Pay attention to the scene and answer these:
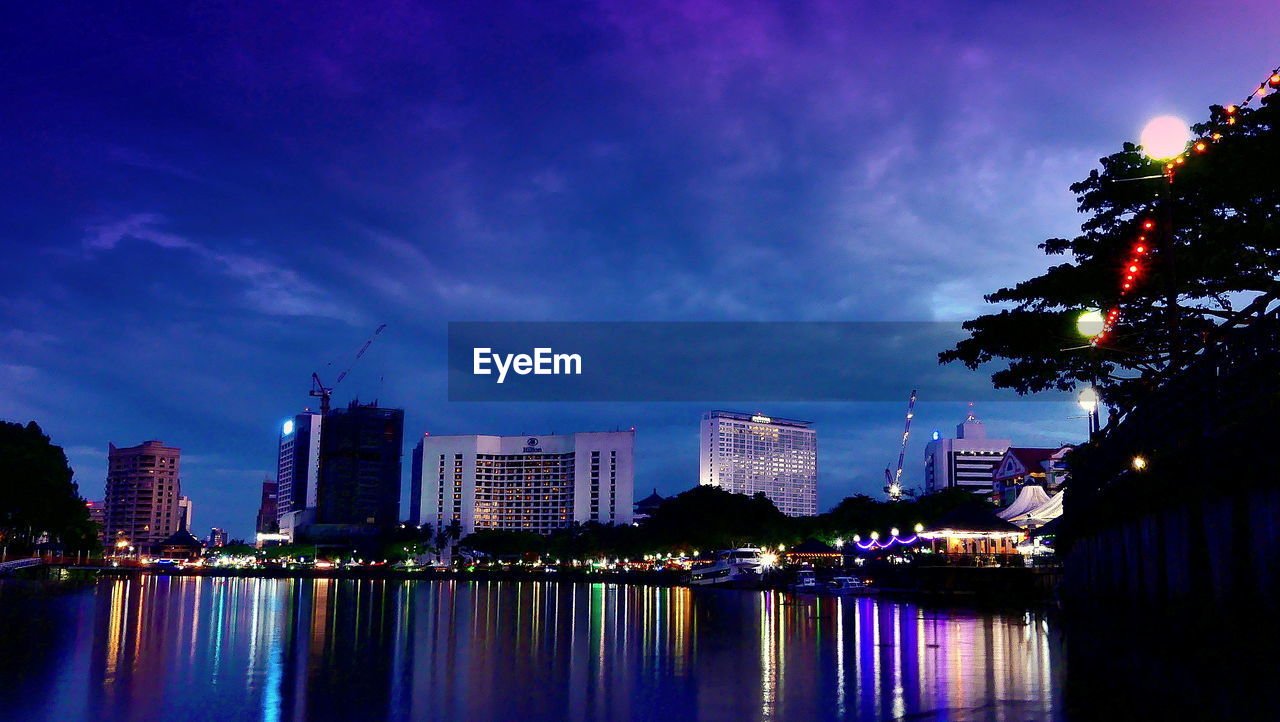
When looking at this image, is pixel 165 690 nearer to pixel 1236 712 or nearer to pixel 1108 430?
pixel 1236 712

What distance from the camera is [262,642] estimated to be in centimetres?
2578

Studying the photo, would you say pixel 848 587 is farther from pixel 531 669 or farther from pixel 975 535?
pixel 531 669

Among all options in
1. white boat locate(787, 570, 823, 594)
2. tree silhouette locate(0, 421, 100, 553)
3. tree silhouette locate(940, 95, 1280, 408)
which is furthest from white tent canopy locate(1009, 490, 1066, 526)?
tree silhouette locate(0, 421, 100, 553)

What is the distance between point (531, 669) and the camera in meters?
19.9

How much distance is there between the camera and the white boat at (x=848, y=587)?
210ft

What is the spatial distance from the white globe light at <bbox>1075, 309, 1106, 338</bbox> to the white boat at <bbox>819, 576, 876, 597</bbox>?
40.1 m

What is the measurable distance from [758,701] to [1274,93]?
15128 millimetres

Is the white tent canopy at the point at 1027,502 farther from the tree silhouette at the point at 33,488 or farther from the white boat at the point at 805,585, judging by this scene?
the tree silhouette at the point at 33,488

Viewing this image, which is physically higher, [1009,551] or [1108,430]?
[1108,430]

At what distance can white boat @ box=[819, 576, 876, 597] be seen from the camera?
6406 centimetres

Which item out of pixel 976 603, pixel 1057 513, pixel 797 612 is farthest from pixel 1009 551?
pixel 797 612

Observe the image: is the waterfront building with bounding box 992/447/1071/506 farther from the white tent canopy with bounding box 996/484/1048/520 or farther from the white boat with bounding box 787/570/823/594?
the white tent canopy with bounding box 996/484/1048/520

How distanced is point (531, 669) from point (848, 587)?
52.2 meters

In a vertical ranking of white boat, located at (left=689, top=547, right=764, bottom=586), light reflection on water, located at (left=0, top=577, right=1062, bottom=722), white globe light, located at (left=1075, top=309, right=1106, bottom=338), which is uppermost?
white globe light, located at (left=1075, top=309, right=1106, bottom=338)
